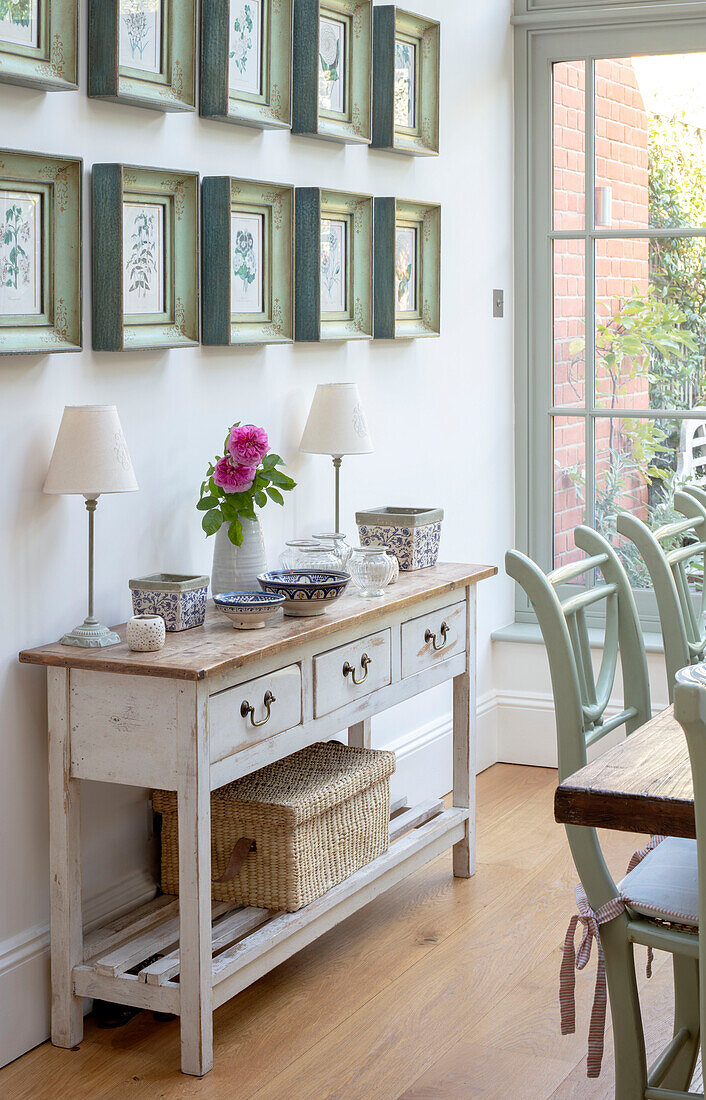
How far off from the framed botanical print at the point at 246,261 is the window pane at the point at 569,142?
163 centimetres

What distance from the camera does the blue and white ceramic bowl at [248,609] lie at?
2.60 meters

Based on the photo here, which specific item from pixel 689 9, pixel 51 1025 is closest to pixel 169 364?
pixel 51 1025

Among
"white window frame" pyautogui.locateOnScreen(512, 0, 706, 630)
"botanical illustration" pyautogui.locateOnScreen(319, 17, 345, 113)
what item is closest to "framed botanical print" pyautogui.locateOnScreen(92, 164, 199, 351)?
"botanical illustration" pyautogui.locateOnScreen(319, 17, 345, 113)

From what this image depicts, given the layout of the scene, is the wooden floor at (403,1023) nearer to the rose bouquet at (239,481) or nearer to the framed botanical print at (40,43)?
the rose bouquet at (239,481)

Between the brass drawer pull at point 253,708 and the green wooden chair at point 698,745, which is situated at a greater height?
the green wooden chair at point 698,745

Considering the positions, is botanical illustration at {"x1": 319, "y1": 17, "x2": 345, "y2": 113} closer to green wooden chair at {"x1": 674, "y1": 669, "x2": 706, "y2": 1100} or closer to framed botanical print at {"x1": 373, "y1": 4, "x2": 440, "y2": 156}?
framed botanical print at {"x1": 373, "y1": 4, "x2": 440, "y2": 156}

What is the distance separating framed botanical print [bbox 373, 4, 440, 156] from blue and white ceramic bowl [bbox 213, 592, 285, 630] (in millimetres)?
1520

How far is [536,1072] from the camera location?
8.09 ft

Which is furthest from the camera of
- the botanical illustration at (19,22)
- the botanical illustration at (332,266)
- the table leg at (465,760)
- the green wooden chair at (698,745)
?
the table leg at (465,760)

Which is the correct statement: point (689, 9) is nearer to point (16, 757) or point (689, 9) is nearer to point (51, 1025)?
point (16, 757)

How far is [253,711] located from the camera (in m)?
2.51

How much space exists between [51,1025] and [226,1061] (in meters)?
0.36

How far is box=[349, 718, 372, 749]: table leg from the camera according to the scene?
138 inches

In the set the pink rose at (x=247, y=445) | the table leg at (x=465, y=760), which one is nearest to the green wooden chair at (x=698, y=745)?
the pink rose at (x=247, y=445)
